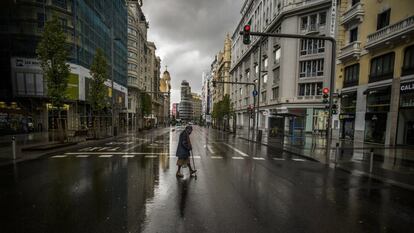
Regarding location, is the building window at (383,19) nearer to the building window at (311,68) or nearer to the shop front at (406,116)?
the shop front at (406,116)

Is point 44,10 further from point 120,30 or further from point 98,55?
point 120,30

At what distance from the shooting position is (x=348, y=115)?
2175 cm

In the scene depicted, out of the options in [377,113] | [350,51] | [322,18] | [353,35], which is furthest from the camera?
[322,18]

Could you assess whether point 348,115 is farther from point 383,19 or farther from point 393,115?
point 383,19

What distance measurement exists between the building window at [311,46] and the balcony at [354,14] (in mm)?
7722

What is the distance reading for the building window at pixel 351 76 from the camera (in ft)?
68.6

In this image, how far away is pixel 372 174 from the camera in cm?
820

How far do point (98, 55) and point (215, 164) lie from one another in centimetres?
1834

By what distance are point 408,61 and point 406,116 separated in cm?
463

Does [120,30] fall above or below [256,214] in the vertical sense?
above

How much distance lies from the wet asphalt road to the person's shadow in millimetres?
26

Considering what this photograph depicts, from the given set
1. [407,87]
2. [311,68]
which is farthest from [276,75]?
[407,87]

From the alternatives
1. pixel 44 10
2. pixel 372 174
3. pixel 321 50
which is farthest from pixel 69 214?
pixel 321 50

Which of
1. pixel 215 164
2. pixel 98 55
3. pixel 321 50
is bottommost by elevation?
pixel 215 164
